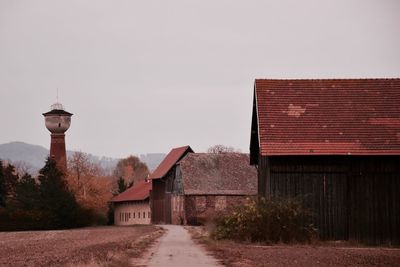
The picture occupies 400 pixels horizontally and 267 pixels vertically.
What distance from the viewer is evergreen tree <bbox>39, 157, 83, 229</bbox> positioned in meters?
76.6

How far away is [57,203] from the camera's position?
253ft

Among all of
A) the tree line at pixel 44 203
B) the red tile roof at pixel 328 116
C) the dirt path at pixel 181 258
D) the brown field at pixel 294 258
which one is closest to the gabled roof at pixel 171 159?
the tree line at pixel 44 203

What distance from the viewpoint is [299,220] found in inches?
1361

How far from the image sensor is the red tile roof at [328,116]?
36188mm

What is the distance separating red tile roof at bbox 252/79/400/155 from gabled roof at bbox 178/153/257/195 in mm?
37861

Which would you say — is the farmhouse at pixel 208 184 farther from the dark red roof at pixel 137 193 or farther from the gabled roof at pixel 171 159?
the dark red roof at pixel 137 193

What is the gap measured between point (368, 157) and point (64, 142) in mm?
65189

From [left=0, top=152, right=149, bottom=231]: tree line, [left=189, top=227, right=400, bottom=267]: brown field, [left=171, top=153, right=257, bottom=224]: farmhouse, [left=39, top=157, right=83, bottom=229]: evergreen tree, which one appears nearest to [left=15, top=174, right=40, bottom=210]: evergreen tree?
[left=0, top=152, right=149, bottom=231]: tree line

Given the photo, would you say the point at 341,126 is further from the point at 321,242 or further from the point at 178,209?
the point at 178,209

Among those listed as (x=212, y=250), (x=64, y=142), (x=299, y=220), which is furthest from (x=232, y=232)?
(x=64, y=142)

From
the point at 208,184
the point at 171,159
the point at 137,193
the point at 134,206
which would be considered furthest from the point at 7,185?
the point at 208,184

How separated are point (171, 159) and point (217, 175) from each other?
40.1 feet

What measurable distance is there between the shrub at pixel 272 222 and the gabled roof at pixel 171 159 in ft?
164

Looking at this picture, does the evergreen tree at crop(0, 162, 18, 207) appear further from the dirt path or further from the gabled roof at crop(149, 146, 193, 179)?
the dirt path
